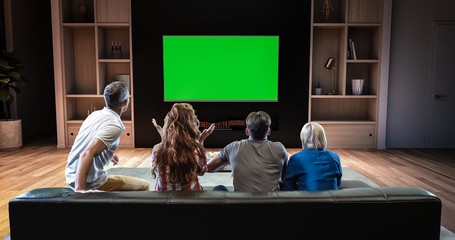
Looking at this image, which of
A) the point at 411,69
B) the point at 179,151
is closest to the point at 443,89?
the point at 411,69

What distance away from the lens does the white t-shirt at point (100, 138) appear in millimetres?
1920

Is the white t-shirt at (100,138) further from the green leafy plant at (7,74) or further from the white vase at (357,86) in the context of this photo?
the white vase at (357,86)

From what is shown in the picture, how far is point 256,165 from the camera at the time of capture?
6.77 feet

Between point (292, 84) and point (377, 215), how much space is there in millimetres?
4710

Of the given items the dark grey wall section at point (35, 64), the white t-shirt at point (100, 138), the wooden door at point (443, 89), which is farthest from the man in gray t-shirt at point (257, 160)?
the dark grey wall section at point (35, 64)

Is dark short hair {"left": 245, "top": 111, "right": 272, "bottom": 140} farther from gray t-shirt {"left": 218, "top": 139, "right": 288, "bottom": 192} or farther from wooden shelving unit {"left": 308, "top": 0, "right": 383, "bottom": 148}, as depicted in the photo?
wooden shelving unit {"left": 308, "top": 0, "right": 383, "bottom": 148}

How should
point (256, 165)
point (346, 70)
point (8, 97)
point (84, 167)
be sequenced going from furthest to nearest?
point (346, 70) < point (8, 97) < point (256, 165) < point (84, 167)

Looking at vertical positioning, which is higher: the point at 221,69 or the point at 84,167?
the point at 221,69

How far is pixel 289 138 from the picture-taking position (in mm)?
6035

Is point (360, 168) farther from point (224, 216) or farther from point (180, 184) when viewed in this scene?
point (224, 216)

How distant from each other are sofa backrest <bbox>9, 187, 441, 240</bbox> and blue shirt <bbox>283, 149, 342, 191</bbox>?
2.26ft

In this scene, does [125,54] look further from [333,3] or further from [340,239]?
[340,239]

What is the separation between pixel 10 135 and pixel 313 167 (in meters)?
5.18

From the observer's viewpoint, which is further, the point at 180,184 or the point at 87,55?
the point at 87,55
